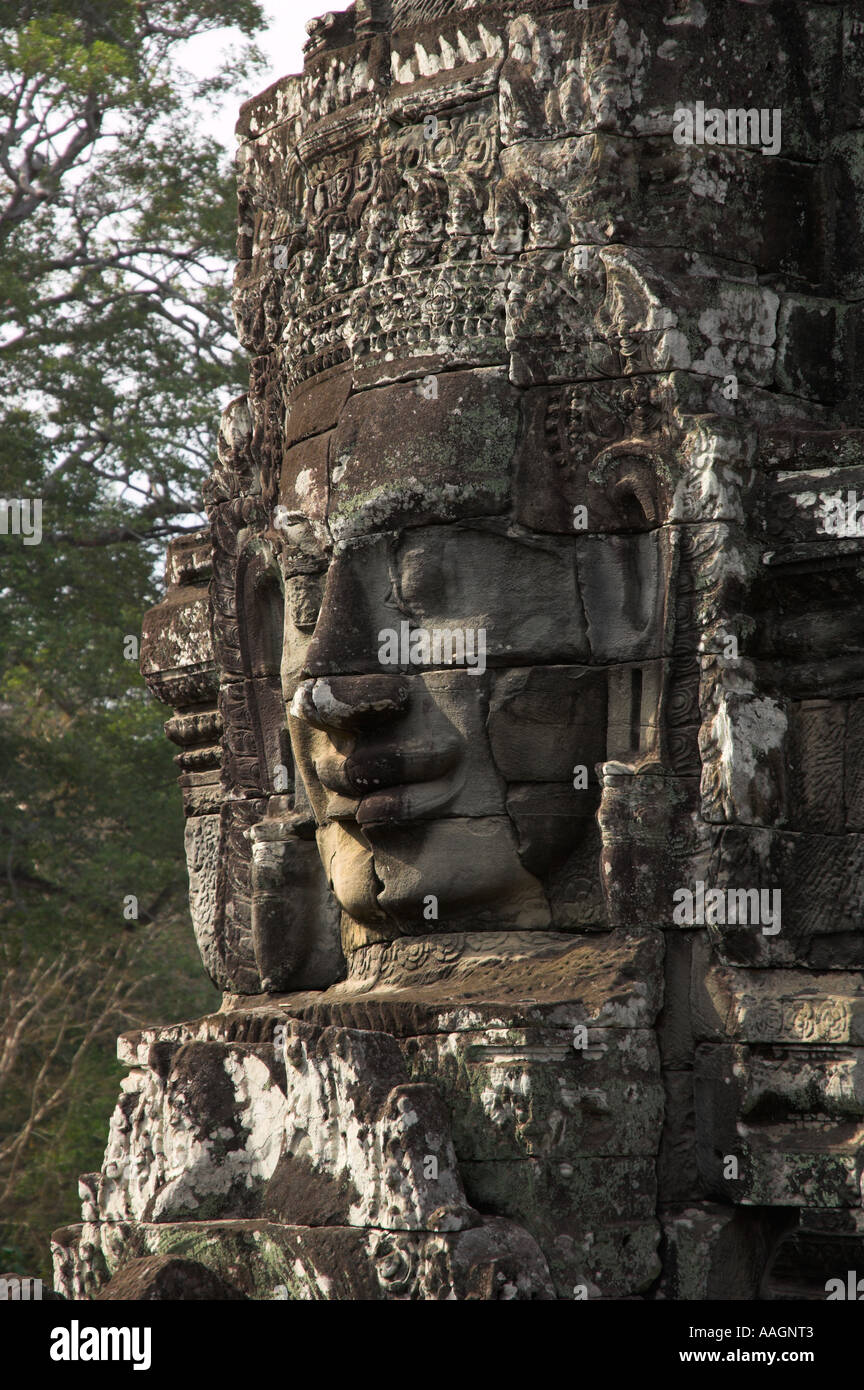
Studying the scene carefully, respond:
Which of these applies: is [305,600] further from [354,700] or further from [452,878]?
[452,878]

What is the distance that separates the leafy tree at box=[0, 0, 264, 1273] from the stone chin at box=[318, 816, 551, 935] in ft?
27.5

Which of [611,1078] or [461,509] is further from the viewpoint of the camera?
[461,509]

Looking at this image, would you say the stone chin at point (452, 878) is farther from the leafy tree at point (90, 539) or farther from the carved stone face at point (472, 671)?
the leafy tree at point (90, 539)

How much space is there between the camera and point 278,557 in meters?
5.81

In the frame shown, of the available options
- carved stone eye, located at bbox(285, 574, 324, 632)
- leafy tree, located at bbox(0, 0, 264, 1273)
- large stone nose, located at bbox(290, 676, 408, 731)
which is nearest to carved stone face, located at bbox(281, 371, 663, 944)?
large stone nose, located at bbox(290, 676, 408, 731)

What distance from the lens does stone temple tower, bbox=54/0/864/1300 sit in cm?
471

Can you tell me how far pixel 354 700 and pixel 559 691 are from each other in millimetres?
557

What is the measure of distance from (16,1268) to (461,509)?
28.7ft

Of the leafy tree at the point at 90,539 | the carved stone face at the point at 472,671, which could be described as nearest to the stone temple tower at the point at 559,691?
the carved stone face at the point at 472,671

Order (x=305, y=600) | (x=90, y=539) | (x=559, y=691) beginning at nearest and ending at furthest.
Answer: (x=559, y=691)
(x=305, y=600)
(x=90, y=539)

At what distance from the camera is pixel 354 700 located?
5.10m

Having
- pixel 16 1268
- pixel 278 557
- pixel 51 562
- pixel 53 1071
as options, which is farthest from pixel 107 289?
pixel 278 557

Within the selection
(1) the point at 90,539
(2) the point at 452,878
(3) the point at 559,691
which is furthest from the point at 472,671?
(1) the point at 90,539

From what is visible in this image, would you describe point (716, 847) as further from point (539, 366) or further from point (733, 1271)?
point (539, 366)
